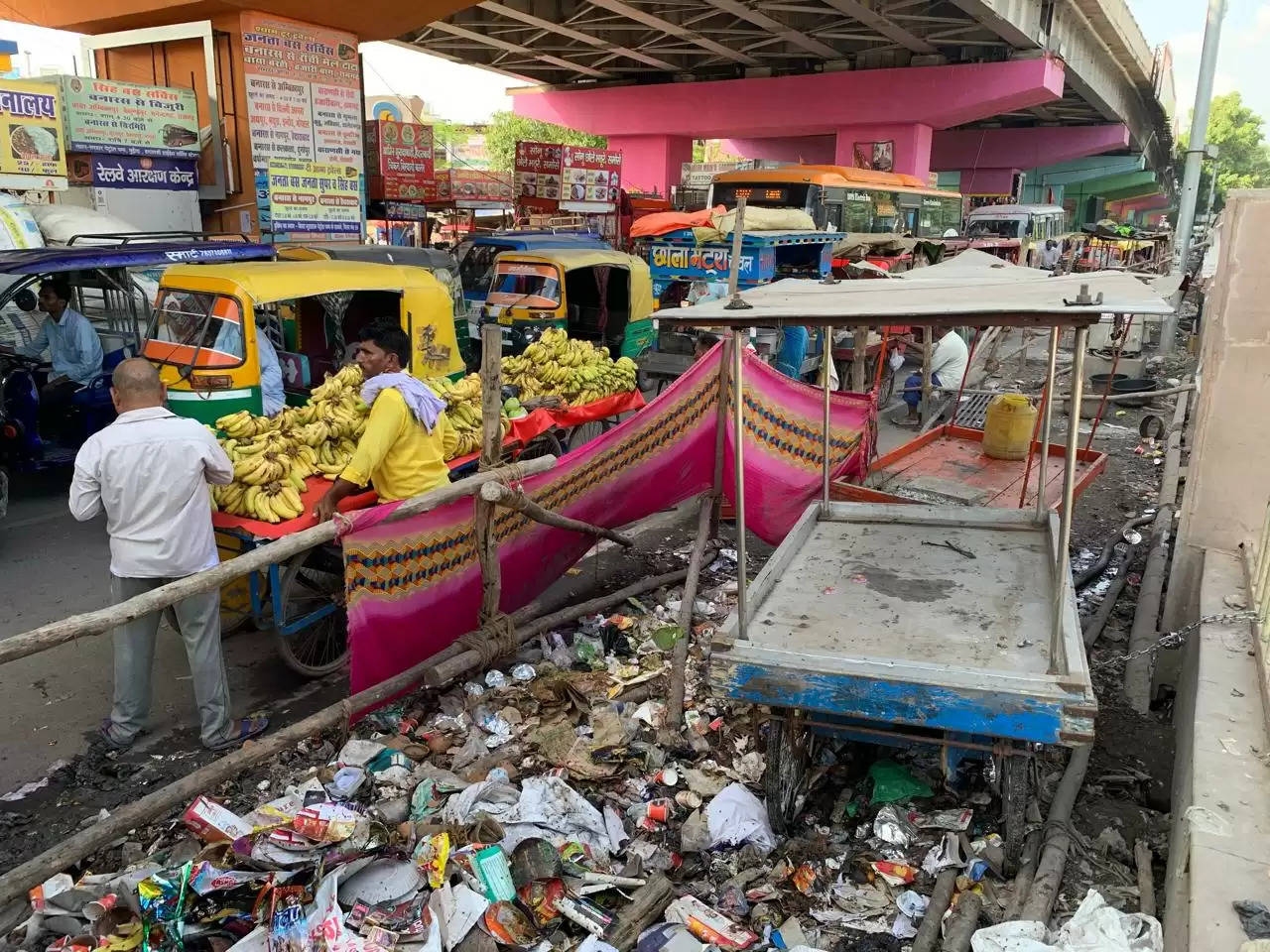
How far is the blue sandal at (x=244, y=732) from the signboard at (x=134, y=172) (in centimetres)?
994

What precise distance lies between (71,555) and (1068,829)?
729 cm

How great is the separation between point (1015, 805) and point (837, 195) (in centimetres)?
1657

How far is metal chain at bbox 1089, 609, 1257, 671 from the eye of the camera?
4.39 metres

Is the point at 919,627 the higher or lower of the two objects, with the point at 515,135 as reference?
lower

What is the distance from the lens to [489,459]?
17.7 feet

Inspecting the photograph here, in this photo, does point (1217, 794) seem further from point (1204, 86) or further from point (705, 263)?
point (1204, 86)

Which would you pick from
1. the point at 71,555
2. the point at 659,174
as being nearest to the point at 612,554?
the point at 71,555

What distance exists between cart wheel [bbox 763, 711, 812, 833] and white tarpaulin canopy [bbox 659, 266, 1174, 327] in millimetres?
1674

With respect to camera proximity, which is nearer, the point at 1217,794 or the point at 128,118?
the point at 1217,794

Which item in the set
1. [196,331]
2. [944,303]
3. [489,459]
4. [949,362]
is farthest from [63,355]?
[949,362]

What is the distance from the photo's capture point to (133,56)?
538 inches

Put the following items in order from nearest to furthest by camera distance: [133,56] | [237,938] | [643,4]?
1. [237,938]
2. [133,56]
3. [643,4]

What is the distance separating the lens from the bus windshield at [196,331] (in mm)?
6543

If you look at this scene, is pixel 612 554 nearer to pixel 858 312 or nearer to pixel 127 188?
pixel 858 312
